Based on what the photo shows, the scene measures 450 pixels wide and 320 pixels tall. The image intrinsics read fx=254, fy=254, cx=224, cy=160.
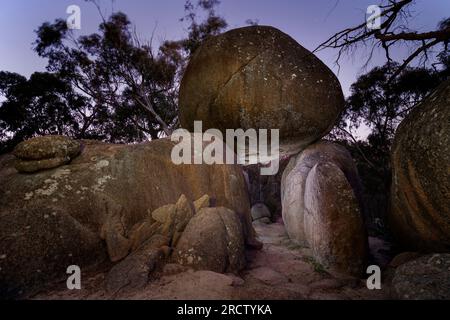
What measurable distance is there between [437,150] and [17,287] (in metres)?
6.10

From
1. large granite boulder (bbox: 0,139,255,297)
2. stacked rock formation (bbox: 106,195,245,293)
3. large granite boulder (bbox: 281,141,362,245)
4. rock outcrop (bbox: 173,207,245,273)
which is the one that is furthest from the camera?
large granite boulder (bbox: 281,141,362,245)

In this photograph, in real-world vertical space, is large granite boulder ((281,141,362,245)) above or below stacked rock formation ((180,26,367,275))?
below

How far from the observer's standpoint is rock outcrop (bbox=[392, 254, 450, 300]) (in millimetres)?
3031

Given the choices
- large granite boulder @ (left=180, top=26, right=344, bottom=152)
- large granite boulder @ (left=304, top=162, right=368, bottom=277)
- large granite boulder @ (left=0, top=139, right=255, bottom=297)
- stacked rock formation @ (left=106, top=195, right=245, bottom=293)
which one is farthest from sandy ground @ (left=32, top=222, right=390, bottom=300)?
large granite boulder @ (left=180, top=26, right=344, bottom=152)

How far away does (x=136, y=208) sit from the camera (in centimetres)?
448

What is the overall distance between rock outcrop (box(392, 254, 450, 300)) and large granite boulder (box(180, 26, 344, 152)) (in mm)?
4125

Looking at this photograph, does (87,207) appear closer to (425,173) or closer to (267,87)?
(267,87)

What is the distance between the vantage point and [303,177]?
677 centimetres

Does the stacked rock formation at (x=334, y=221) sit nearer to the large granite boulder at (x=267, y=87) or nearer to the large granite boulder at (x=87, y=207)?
the large granite boulder at (x=267, y=87)

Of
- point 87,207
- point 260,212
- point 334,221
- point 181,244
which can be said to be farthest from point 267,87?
point 260,212

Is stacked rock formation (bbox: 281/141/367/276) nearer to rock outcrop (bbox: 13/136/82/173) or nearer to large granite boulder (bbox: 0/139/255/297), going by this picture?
large granite boulder (bbox: 0/139/255/297)

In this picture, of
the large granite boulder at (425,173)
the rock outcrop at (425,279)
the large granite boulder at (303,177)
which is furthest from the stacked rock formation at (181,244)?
the large granite boulder at (425,173)

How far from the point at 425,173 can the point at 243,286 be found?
10.8 feet

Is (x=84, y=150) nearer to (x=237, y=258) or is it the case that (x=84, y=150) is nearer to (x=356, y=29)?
(x=237, y=258)
